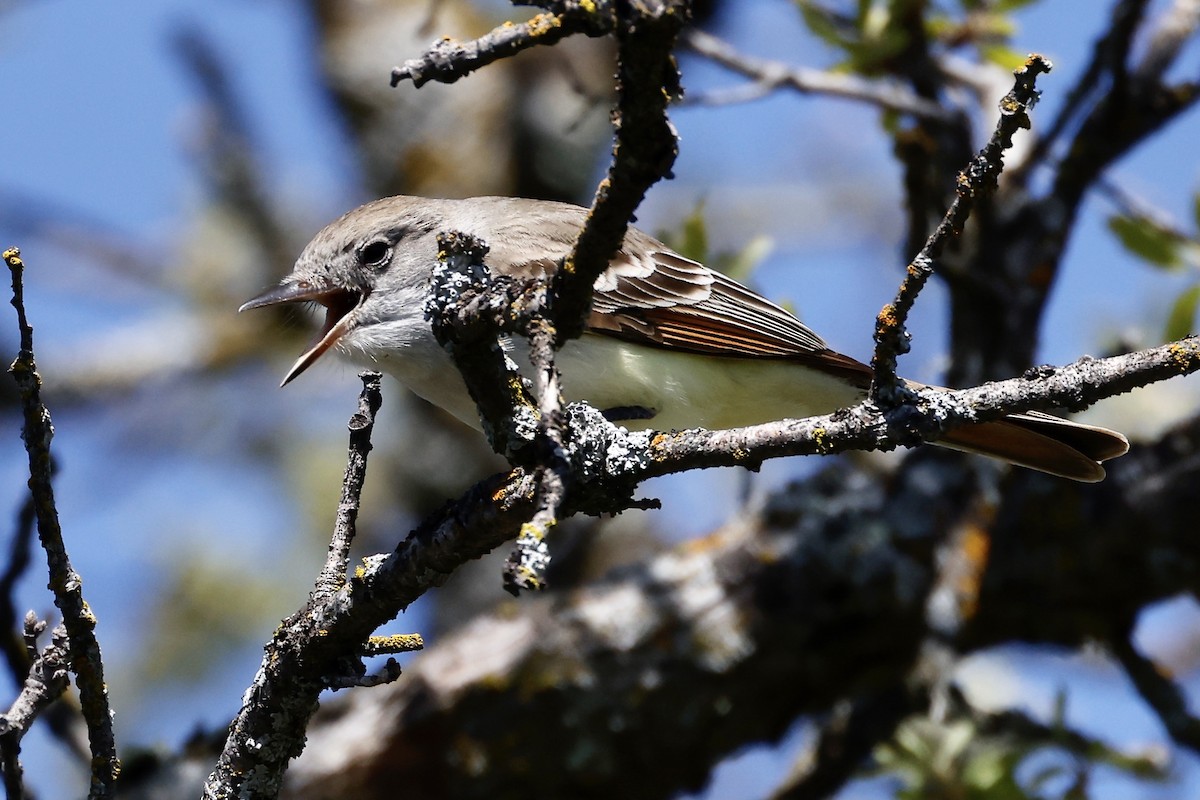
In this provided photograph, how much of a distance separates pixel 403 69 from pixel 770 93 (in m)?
3.73

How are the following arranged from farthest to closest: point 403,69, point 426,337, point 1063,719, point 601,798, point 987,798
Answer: point 601,798 → point 1063,719 → point 987,798 → point 426,337 → point 403,69

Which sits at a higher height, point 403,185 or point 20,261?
point 403,185

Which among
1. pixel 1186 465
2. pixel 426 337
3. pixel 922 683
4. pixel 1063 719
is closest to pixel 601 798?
pixel 922 683

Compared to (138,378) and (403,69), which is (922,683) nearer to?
(403,69)

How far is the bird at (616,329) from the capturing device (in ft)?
14.9

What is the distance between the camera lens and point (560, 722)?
551cm

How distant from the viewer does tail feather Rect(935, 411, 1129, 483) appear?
13.3ft

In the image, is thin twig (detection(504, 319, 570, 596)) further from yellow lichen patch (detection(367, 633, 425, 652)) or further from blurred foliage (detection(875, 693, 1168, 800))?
blurred foliage (detection(875, 693, 1168, 800))

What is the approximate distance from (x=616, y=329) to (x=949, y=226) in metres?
2.33

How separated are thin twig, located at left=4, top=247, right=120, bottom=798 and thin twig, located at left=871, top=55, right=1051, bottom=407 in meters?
1.73

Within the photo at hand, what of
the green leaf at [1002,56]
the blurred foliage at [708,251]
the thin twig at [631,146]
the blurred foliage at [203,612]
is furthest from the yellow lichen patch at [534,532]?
the blurred foliage at [203,612]

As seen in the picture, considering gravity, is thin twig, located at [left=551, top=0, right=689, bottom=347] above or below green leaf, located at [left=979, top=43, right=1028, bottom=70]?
below

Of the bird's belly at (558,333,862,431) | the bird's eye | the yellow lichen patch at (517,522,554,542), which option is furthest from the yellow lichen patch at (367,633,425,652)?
the bird's eye

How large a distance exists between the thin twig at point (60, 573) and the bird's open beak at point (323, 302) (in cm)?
191
